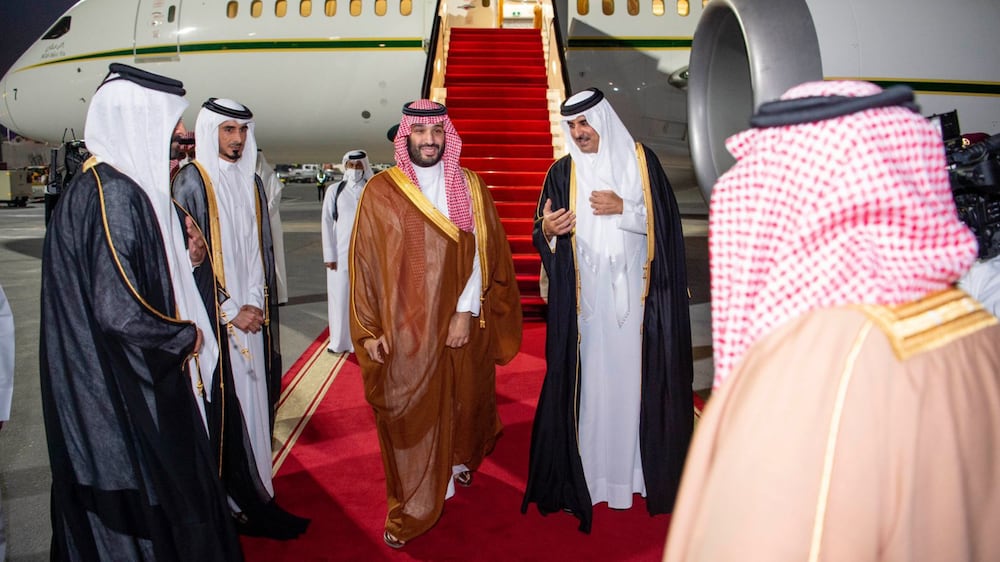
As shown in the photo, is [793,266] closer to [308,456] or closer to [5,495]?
[308,456]

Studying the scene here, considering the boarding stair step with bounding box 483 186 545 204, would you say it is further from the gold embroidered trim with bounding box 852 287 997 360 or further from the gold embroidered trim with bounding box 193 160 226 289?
the gold embroidered trim with bounding box 852 287 997 360

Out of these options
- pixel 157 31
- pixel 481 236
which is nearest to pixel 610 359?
Answer: pixel 481 236

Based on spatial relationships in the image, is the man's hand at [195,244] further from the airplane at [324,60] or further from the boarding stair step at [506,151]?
the airplane at [324,60]

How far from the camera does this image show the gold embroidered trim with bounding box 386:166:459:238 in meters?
2.82

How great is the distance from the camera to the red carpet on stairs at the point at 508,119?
23.4 feet

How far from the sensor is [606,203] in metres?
2.90

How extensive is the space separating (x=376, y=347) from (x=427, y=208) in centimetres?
56

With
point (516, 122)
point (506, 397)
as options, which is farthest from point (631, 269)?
point (516, 122)

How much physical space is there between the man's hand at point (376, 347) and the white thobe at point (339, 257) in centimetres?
278

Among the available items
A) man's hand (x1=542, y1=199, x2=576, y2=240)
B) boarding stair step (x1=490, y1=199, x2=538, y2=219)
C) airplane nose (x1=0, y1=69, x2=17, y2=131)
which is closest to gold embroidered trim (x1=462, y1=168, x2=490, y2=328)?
man's hand (x1=542, y1=199, x2=576, y2=240)

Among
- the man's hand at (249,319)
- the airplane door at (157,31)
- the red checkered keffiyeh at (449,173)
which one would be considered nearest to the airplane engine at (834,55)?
the red checkered keffiyeh at (449,173)

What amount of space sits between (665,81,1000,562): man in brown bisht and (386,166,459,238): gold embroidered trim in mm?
1851

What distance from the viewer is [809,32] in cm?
379

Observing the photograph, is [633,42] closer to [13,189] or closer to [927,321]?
[927,321]
